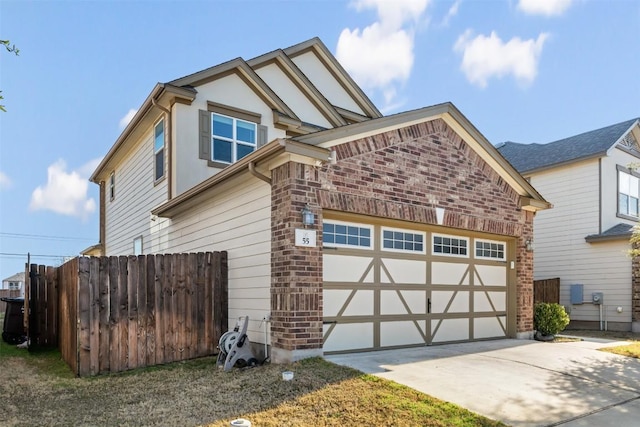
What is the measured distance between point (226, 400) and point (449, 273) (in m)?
5.90

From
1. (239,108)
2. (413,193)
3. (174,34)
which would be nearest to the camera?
(413,193)

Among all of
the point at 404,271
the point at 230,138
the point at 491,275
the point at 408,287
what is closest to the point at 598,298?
the point at 491,275

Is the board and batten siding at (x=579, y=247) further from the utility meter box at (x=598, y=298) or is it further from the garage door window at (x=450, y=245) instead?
the garage door window at (x=450, y=245)

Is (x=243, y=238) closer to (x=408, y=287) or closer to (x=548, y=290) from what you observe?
(x=408, y=287)

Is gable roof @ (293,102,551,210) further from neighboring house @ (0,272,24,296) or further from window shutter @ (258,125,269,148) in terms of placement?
neighboring house @ (0,272,24,296)

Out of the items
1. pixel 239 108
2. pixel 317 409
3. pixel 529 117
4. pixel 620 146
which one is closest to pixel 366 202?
pixel 317 409

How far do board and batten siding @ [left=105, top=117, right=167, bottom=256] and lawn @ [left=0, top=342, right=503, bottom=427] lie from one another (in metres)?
6.08

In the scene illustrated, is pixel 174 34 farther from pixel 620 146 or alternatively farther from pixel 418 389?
pixel 620 146

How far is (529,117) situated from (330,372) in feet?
50.1

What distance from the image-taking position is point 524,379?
6969 millimetres

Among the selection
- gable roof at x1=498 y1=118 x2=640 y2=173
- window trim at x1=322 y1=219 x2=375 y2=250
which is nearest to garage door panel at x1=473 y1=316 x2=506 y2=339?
window trim at x1=322 y1=219 x2=375 y2=250

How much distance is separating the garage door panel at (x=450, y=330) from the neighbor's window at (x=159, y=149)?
26.0 ft

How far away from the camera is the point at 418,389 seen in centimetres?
610

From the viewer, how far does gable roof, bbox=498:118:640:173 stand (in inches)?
689
